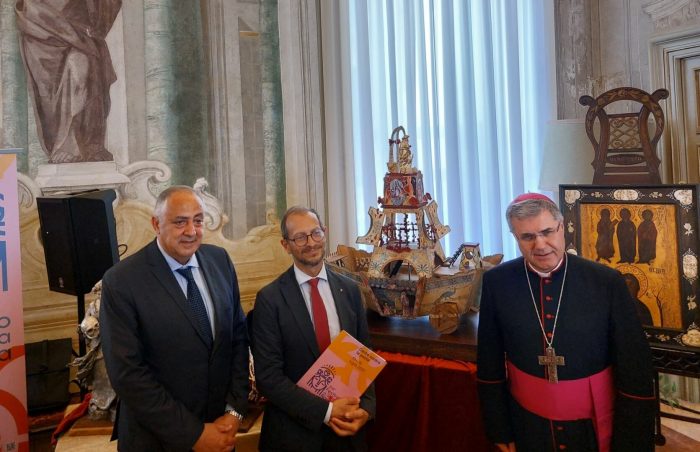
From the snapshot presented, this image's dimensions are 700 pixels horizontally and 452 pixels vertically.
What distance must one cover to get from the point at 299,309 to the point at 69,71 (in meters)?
2.95

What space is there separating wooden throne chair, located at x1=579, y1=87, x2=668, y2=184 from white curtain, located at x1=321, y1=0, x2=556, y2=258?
1.01m

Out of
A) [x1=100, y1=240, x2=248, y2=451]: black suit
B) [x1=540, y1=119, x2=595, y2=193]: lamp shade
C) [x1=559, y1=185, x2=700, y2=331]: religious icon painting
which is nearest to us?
[x1=100, y1=240, x2=248, y2=451]: black suit

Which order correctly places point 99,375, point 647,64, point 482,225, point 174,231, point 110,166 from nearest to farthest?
point 174,231
point 99,375
point 647,64
point 110,166
point 482,225

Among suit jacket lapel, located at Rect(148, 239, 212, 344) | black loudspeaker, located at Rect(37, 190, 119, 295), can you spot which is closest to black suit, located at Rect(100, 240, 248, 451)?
suit jacket lapel, located at Rect(148, 239, 212, 344)

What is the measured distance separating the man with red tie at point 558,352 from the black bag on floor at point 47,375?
9.58 feet

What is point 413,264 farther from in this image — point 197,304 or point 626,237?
point 197,304

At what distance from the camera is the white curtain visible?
4.44 m

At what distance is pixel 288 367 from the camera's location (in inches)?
91.7

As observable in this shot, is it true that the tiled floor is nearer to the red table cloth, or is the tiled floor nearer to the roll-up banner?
the red table cloth

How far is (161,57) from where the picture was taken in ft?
14.4

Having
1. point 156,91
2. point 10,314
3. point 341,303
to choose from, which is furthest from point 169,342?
point 156,91

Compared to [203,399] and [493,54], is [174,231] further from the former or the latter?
[493,54]

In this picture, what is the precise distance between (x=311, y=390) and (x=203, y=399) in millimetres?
420

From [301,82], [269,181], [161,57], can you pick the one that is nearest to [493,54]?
[301,82]
